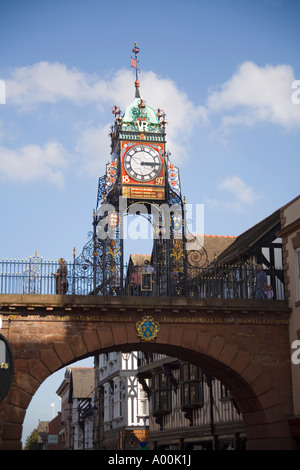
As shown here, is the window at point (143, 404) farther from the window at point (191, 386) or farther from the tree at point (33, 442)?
the tree at point (33, 442)

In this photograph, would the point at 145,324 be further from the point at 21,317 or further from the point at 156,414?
the point at 156,414

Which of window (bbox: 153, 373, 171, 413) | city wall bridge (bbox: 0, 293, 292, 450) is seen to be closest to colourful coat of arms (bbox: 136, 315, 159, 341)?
city wall bridge (bbox: 0, 293, 292, 450)

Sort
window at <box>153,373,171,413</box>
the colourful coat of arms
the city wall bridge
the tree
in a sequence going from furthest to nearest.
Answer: the tree < window at <box>153,373,171,413</box> < the colourful coat of arms < the city wall bridge

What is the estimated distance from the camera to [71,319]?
921 inches

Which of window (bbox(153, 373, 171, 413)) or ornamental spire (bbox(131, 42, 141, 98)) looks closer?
ornamental spire (bbox(131, 42, 141, 98))

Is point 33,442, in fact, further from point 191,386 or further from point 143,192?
point 143,192

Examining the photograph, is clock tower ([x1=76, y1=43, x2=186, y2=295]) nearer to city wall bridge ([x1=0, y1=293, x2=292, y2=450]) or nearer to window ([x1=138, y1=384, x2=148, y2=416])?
city wall bridge ([x1=0, y1=293, x2=292, y2=450])

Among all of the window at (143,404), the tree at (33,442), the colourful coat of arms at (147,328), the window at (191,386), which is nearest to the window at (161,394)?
the window at (191,386)

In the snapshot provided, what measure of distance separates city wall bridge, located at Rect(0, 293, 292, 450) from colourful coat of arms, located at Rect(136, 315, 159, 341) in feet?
0.11

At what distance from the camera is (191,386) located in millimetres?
36406

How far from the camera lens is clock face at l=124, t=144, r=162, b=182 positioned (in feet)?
87.5

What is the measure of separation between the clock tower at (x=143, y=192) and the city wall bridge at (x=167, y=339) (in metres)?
1.95
